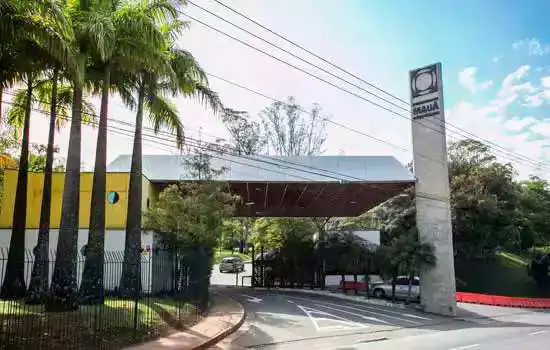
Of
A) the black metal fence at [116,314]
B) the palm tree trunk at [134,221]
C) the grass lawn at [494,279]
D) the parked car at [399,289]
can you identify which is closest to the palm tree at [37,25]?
the black metal fence at [116,314]

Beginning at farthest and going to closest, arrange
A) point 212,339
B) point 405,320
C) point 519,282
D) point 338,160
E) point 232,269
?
point 232,269, point 519,282, point 338,160, point 405,320, point 212,339

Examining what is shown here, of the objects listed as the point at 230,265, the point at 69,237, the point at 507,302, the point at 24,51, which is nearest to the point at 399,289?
the point at 507,302

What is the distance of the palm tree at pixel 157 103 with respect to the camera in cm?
1659

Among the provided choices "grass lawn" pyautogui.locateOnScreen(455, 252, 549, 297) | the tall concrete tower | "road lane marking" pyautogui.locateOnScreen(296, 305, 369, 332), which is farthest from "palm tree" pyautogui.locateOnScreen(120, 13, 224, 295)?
"grass lawn" pyautogui.locateOnScreen(455, 252, 549, 297)

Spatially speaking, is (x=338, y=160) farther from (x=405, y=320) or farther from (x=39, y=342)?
(x=39, y=342)

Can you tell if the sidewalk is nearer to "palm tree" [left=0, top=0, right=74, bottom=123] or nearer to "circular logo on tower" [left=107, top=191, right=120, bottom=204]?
"circular logo on tower" [left=107, top=191, right=120, bottom=204]

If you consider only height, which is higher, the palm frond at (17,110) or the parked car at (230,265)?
the palm frond at (17,110)

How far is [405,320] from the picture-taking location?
20797 mm

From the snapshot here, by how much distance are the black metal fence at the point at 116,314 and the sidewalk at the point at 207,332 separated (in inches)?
15.8

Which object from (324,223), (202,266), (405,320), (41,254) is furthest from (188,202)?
(324,223)

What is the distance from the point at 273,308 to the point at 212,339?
355 inches

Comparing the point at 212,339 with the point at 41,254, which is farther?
the point at 41,254

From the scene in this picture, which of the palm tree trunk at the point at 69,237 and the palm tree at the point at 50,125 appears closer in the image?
the palm tree trunk at the point at 69,237

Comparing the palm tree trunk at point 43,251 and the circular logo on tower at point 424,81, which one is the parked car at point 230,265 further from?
the palm tree trunk at point 43,251
